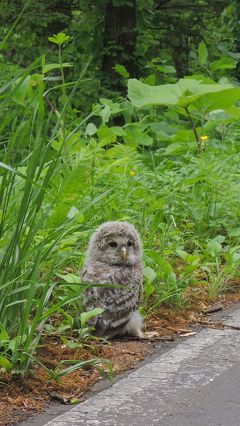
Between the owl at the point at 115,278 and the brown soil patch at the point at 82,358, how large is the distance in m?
0.09

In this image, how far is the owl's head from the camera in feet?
14.7

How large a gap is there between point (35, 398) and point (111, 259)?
1.29 m

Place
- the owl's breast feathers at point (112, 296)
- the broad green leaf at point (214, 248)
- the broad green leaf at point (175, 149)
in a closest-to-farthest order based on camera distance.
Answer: the owl's breast feathers at point (112, 296) → the broad green leaf at point (214, 248) → the broad green leaf at point (175, 149)

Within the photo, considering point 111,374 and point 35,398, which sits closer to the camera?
point 35,398

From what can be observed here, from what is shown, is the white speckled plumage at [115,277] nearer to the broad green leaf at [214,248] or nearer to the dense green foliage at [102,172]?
the dense green foliage at [102,172]

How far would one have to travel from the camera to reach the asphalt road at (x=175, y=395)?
313 cm

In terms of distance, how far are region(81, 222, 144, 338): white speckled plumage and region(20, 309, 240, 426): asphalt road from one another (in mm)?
362

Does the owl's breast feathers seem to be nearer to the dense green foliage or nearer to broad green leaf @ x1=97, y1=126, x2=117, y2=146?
the dense green foliage

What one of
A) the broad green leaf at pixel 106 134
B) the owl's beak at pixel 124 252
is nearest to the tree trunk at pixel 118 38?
the broad green leaf at pixel 106 134

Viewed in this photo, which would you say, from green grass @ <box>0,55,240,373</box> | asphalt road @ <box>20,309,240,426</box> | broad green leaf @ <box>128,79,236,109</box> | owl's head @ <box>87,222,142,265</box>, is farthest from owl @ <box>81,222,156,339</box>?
broad green leaf @ <box>128,79,236,109</box>

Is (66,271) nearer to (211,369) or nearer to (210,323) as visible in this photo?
(210,323)

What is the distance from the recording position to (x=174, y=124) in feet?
30.0

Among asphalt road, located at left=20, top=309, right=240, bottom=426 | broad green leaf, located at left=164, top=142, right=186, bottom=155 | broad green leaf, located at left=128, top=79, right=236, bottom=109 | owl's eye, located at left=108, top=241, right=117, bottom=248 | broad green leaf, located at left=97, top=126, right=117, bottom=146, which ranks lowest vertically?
broad green leaf, located at left=164, top=142, right=186, bottom=155

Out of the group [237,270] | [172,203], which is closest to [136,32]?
[172,203]
